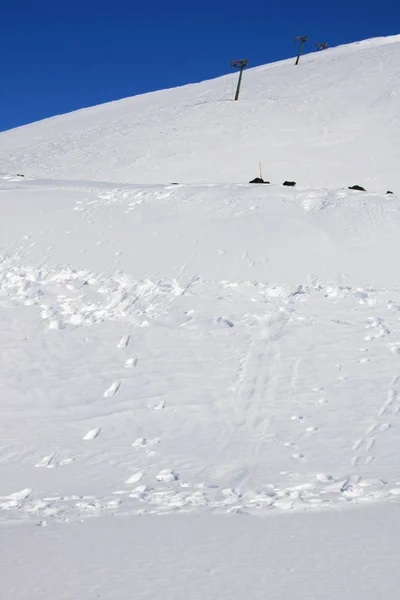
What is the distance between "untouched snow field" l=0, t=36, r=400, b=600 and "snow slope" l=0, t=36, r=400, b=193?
308 cm

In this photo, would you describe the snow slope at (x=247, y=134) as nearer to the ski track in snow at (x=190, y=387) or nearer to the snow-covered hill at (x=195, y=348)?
the snow-covered hill at (x=195, y=348)

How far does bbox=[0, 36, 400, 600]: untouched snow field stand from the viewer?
4.16 meters

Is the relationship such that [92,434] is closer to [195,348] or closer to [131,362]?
[131,362]

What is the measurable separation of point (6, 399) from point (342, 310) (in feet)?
15.6

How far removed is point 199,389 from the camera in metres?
8.45

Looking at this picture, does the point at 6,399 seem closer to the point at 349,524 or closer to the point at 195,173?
the point at 349,524

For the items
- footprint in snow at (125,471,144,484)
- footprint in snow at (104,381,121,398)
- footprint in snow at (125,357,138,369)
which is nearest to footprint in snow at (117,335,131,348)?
footprint in snow at (125,357,138,369)

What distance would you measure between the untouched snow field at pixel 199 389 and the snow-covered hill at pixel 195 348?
0.03m

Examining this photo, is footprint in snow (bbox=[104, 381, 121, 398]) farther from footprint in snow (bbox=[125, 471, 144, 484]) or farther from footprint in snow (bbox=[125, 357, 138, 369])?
footprint in snow (bbox=[125, 471, 144, 484])

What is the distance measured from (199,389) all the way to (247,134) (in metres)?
18.4

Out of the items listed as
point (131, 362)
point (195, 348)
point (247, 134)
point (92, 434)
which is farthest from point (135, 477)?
point (247, 134)

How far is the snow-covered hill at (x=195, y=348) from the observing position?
20.2 feet

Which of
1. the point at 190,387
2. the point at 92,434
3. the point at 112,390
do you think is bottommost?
the point at 92,434

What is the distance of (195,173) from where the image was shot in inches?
839
